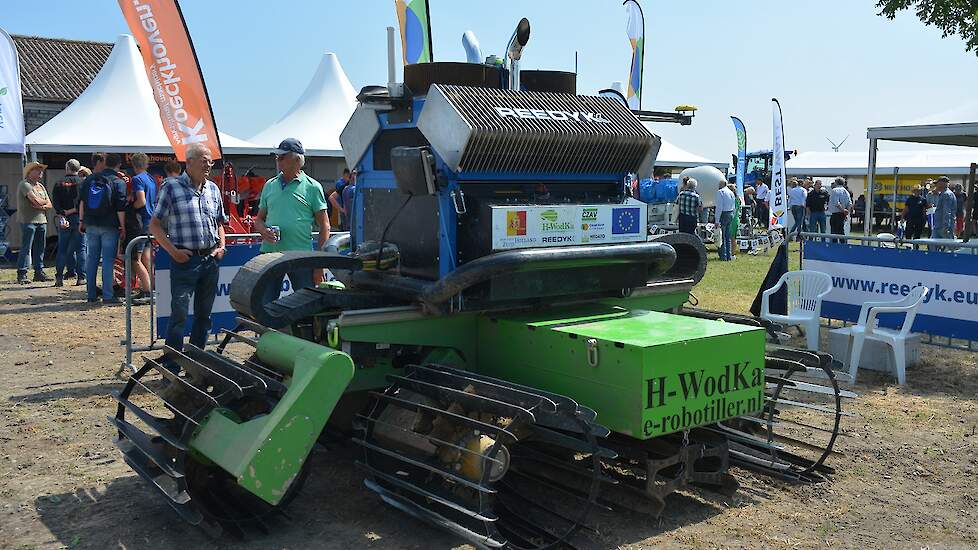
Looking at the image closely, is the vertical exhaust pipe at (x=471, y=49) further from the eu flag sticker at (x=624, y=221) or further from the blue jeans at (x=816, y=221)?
the blue jeans at (x=816, y=221)

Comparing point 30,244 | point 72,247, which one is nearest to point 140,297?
point 72,247

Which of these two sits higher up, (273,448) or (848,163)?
(848,163)

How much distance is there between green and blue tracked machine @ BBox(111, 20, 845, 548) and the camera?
13.0ft

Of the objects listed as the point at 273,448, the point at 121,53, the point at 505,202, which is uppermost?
the point at 121,53

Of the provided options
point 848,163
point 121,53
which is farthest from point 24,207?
point 848,163

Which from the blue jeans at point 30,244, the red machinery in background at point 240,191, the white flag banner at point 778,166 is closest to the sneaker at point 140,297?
the blue jeans at point 30,244

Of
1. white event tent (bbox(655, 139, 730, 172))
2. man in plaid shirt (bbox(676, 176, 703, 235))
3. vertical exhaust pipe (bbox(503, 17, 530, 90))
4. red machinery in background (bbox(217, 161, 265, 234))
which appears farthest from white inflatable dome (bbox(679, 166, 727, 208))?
vertical exhaust pipe (bbox(503, 17, 530, 90))

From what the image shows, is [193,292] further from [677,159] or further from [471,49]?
[677,159]

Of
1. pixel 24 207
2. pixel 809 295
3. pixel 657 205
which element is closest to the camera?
pixel 809 295

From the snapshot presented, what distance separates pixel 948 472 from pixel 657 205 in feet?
55.4

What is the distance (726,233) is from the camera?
18.1 meters

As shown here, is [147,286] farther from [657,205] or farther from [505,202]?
[657,205]

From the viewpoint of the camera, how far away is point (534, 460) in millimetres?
4707

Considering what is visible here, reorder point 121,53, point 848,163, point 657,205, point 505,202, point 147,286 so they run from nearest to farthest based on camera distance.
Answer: point 505,202, point 147,286, point 121,53, point 657,205, point 848,163
